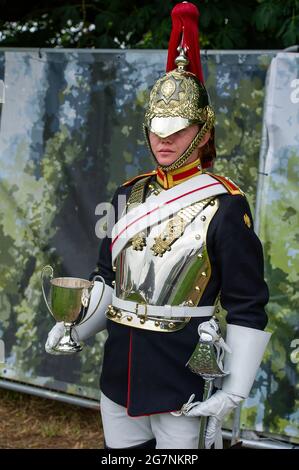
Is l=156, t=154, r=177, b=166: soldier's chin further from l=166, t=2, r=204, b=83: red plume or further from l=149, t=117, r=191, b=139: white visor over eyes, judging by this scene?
l=166, t=2, r=204, b=83: red plume

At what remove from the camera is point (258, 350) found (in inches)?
90.4

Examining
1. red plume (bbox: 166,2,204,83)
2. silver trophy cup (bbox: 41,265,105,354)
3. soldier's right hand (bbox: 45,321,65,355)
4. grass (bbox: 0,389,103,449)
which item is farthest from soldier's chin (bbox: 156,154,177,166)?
grass (bbox: 0,389,103,449)

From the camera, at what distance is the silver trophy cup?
7.62ft

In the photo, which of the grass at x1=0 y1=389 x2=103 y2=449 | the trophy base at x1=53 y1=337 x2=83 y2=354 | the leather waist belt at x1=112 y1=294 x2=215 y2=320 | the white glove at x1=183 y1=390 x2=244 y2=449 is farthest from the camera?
the grass at x1=0 y1=389 x2=103 y2=449

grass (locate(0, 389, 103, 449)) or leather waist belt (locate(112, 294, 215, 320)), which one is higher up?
leather waist belt (locate(112, 294, 215, 320))

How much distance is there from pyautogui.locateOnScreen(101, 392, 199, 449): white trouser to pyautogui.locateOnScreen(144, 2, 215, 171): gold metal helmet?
81cm

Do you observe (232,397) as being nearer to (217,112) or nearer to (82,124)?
(217,112)

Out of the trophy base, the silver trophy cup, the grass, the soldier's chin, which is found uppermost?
the soldier's chin

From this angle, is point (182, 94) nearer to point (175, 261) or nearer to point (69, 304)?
point (175, 261)

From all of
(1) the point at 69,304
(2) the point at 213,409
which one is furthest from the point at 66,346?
(2) the point at 213,409

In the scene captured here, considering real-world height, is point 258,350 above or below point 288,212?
below
